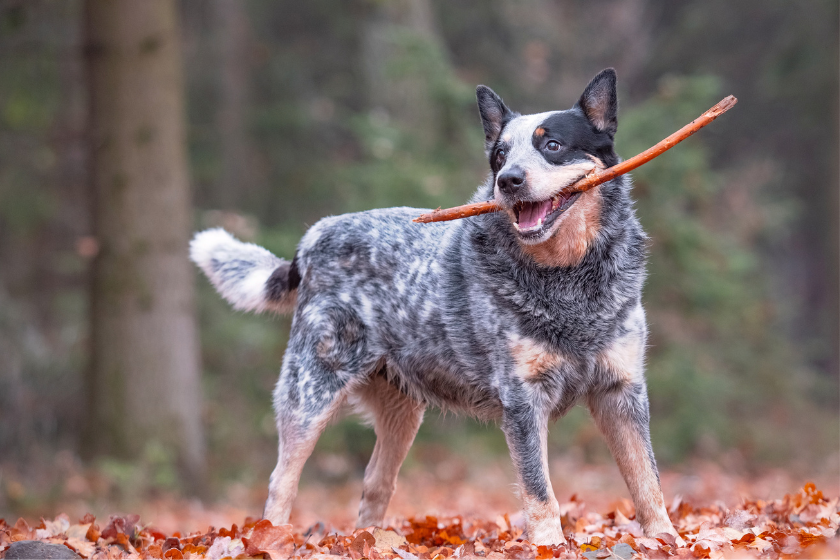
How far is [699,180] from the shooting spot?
999 centimetres

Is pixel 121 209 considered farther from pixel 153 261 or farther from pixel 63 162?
pixel 63 162

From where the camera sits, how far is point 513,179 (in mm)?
3779

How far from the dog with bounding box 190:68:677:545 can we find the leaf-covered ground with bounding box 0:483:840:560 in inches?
11.3

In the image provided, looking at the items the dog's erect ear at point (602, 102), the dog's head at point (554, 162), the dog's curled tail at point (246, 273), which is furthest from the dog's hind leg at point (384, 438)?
the dog's erect ear at point (602, 102)

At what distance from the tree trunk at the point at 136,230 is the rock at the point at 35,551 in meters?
4.75

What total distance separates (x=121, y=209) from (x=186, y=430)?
7.91ft

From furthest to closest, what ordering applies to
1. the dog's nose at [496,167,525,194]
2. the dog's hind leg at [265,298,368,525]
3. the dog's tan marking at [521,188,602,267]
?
the dog's hind leg at [265,298,368,525], the dog's tan marking at [521,188,602,267], the dog's nose at [496,167,525,194]

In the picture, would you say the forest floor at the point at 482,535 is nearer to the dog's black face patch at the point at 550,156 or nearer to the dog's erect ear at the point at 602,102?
the dog's black face patch at the point at 550,156

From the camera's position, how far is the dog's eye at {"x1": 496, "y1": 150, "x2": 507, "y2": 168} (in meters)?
4.17

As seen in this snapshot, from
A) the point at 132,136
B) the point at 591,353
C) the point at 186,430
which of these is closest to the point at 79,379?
the point at 186,430

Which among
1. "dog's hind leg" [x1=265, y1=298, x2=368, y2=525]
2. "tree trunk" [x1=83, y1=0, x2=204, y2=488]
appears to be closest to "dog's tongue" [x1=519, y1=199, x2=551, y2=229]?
"dog's hind leg" [x1=265, y1=298, x2=368, y2=525]

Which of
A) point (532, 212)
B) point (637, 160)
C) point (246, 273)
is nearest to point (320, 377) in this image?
point (246, 273)

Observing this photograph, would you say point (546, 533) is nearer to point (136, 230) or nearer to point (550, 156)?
point (550, 156)

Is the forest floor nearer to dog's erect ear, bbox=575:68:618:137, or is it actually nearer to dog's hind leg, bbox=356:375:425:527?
dog's hind leg, bbox=356:375:425:527
